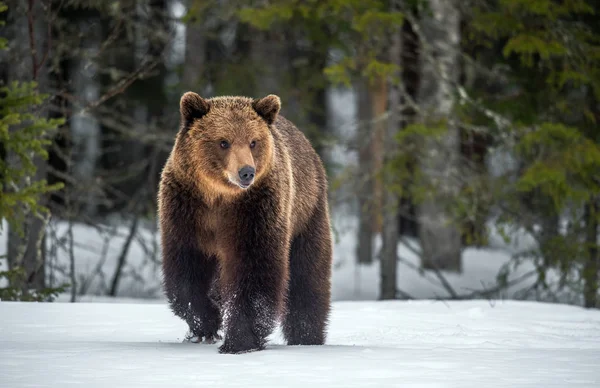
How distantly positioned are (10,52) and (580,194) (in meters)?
7.41

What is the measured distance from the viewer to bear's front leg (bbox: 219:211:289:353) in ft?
18.5

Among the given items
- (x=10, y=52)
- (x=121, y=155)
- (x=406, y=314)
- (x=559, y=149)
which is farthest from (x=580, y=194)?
(x=121, y=155)

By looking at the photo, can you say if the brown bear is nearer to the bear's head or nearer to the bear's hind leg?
the bear's head

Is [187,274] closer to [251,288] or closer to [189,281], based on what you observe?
[189,281]

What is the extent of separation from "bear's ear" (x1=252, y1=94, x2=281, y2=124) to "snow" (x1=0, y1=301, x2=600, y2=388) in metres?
1.60

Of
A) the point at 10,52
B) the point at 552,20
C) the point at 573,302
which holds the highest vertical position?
the point at 552,20

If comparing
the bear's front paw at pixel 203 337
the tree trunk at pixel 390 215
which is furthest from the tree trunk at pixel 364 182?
the bear's front paw at pixel 203 337

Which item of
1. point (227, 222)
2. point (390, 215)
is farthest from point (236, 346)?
point (390, 215)

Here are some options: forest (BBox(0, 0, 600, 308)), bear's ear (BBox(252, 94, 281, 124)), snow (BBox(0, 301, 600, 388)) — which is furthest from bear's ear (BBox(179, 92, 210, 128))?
forest (BBox(0, 0, 600, 308))

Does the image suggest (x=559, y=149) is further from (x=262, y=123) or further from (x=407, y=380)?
(x=407, y=380)

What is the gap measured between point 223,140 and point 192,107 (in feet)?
1.15

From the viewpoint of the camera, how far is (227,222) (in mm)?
5719

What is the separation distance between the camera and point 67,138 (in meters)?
11.0

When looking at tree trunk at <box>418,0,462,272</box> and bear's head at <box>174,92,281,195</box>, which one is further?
tree trunk at <box>418,0,462,272</box>
